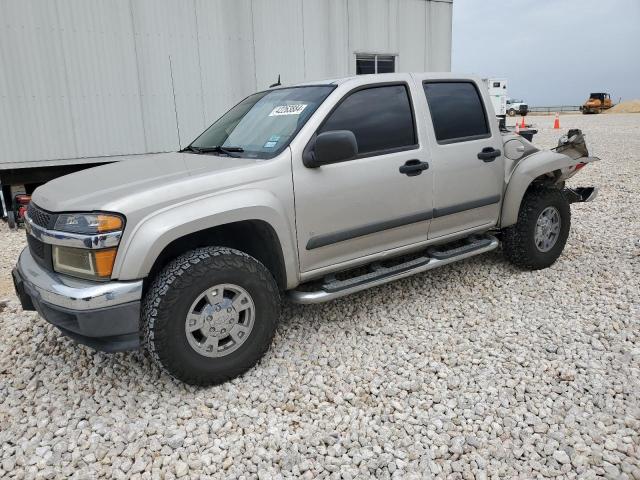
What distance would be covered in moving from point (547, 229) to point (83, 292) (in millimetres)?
4163

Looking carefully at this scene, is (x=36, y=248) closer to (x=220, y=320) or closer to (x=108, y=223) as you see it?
(x=108, y=223)

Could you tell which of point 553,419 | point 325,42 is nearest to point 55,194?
point 553,419

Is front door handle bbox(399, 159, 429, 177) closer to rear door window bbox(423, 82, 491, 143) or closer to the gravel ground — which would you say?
rear door window bbox(423, 82, 491, 143)

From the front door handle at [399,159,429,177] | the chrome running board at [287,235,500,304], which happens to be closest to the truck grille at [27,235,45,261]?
the chrome running board at [287,235,500,304]

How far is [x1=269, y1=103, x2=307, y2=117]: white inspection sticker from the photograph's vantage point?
11.4 feet

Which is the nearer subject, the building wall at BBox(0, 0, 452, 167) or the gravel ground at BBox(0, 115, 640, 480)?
the gravel ground at BBox(0, 115, 640, 480)

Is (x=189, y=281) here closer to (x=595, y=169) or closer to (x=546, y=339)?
(x=546, y=339)

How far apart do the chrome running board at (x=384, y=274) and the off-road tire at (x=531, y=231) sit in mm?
251

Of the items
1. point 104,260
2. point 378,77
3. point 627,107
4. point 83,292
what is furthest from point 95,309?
point 627,107

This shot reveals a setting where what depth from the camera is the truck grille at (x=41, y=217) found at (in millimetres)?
2765

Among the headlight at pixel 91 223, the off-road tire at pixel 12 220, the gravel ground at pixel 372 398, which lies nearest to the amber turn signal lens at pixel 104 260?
the headlight at pixel 91 223

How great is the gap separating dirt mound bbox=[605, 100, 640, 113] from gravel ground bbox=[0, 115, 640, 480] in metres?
46.1

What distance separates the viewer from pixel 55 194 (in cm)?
296

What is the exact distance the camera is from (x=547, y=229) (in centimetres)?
482
